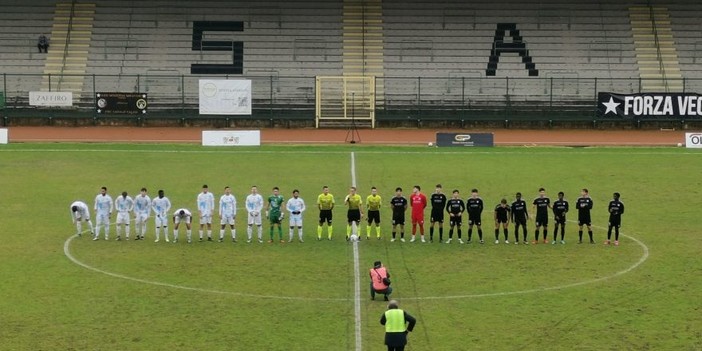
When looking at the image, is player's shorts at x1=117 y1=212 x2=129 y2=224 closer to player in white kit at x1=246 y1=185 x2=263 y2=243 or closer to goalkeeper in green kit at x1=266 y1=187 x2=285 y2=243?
player in white kit at x1=246 y1=185 x2=263 y2=243

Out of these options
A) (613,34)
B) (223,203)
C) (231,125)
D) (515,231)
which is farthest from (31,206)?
(613,34)

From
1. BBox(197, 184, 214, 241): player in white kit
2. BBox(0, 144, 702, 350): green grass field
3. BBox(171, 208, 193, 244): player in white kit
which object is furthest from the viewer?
BBox(197, 184, 214, 241): player in white kit

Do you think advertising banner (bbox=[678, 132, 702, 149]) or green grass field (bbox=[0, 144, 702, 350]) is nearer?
green grass field (bbox=[0, 144, 702, 350])

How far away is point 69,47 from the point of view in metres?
70.3

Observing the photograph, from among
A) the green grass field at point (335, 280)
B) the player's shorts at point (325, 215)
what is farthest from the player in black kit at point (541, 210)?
the player's shorts at point (325, 215)

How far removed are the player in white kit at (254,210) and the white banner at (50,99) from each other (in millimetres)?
35460

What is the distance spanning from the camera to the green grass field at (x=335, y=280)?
22.1 m

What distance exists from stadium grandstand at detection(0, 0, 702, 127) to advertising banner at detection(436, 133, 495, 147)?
7.80 metres

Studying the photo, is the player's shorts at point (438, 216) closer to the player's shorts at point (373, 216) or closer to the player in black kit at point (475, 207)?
the player in black kit at point (475, 207)

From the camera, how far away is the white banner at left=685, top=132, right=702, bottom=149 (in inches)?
2217

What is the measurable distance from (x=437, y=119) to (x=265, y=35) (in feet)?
49.5

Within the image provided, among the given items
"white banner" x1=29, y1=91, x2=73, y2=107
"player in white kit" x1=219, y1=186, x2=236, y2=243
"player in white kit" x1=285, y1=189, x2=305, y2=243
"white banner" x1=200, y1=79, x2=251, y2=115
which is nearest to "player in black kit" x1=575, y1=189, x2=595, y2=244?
"player in white kit" x1=285, y1=189, x2=305, y2=243

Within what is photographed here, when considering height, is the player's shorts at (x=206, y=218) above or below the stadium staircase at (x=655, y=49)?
below

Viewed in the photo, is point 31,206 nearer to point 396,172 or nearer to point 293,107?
point 396,172
